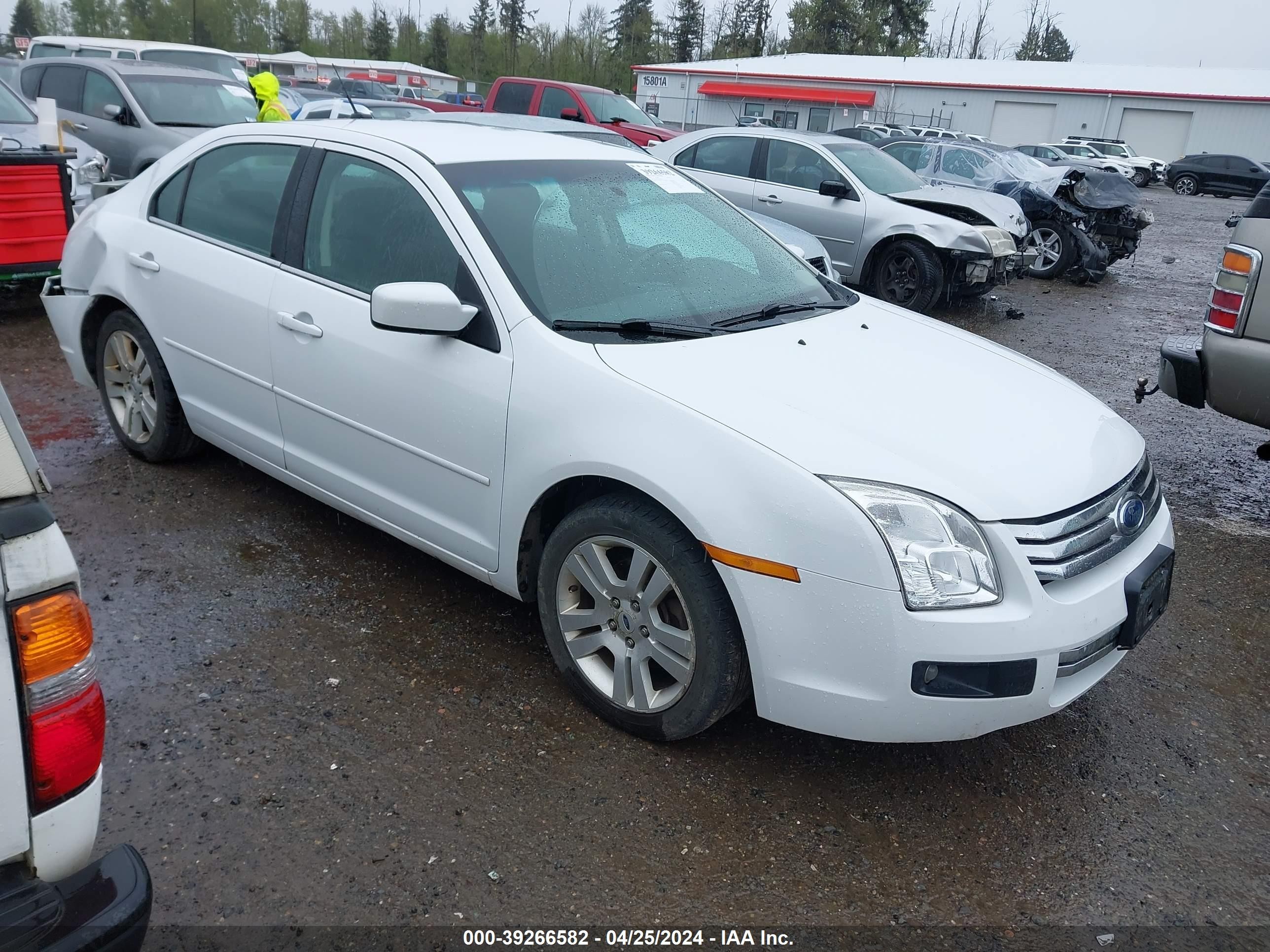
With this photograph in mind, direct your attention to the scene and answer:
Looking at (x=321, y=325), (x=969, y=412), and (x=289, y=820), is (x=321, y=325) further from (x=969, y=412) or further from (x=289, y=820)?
(x=969, y=412)

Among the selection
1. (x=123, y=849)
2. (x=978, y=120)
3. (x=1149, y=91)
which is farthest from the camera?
(x=978, y=120)

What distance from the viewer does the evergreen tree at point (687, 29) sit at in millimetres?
76812

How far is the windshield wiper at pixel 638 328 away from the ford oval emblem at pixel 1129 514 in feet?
4.37

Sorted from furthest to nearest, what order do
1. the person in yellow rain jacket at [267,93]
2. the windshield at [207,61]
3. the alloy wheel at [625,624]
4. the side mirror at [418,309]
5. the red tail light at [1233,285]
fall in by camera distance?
1. the windshield at [207,61]
2. the person in yellow rain jacket at [267,93]
3. the red tail light at [1233,285]
4. the side mirror at [418,309]
5. the alloy wheel at [625,624]

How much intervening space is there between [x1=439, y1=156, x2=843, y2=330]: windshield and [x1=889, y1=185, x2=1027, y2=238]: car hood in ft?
21.9

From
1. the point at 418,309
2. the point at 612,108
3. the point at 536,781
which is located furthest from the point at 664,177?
the point at 612,108

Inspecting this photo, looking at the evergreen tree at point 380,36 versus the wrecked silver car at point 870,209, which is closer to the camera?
the wrecked silver car at point 870,209

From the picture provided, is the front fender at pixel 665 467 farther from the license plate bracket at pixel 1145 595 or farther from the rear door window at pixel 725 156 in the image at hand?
the rear door window at pixel 725 156

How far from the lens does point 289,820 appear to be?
2570mm

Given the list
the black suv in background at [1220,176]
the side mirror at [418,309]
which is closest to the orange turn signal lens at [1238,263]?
the side mirror at [418,309]

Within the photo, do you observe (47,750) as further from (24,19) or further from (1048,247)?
(24,19)

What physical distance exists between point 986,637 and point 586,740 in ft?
4.00

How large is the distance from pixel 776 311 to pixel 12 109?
29.6 ft

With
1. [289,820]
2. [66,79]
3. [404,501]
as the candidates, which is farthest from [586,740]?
[66,79]
